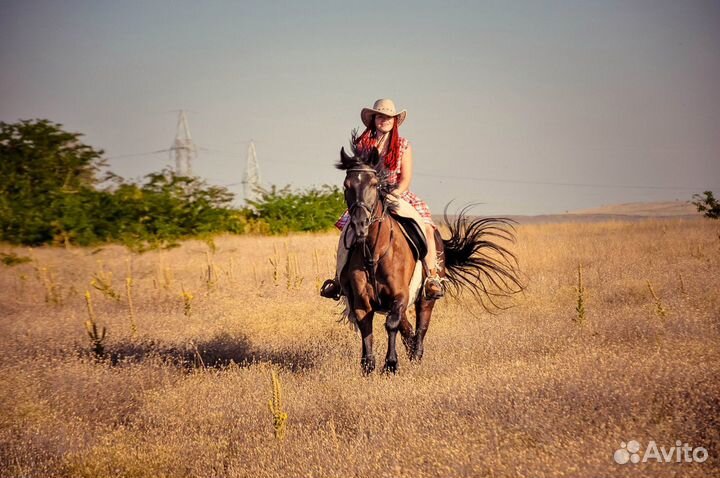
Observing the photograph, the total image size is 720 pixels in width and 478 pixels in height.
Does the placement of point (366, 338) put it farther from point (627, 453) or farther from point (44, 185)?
point (44, 185)

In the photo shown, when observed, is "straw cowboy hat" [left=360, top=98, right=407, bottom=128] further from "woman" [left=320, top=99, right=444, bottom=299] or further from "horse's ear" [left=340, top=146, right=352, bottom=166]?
"horse's ear" [left=340, top=146, right=352, bottom=166]

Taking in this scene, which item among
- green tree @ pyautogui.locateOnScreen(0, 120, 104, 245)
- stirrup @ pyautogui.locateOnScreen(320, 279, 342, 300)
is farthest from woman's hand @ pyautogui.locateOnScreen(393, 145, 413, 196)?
green tree @ pyautogui.locateOnScreen(0, 120, 104, 245)

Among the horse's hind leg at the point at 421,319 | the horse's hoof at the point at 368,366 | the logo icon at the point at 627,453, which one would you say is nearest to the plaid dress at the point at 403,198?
the horse's hind leg at the point at 421,319

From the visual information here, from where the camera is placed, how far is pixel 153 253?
1959 centimetres

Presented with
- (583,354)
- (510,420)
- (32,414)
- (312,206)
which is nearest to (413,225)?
(583,354)

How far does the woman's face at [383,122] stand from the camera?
7.11 m

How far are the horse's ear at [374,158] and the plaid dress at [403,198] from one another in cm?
24

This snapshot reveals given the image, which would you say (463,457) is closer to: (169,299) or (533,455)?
(533,455)

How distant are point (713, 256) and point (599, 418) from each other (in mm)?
10932

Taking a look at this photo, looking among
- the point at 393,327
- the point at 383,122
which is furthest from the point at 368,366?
the point at 383,122

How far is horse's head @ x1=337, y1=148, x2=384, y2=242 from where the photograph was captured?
606cm

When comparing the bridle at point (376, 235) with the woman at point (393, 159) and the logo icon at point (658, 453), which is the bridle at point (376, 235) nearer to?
the woman at point (393, 159)

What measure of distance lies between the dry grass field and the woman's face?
263 centimetres

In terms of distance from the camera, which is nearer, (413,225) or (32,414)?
(32,414)
